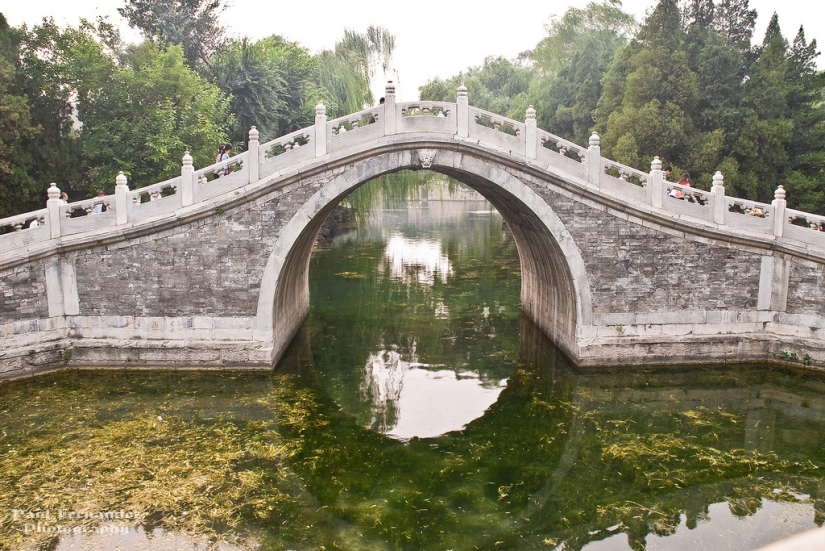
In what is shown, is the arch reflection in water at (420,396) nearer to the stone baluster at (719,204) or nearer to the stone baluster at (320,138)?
the stone baluster at (320,138)

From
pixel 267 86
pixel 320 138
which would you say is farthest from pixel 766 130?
pixel 267 86

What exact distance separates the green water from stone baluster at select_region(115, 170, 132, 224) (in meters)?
2.61

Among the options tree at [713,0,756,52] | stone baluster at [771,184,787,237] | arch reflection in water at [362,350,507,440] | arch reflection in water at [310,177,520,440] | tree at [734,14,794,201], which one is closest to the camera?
arch reflection in water at [362,350,507,440]

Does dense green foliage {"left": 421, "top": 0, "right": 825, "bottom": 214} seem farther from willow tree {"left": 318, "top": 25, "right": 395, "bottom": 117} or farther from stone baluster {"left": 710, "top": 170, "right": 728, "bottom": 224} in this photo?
willow tree {"left": 318, "top": 25, "right": 395, "bottom": 117}

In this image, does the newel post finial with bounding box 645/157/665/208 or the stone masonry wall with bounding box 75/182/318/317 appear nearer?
the stone masonry wall with bounding box 75/182/318/317

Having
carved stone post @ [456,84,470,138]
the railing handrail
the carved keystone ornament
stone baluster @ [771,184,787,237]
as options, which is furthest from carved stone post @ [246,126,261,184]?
stone baluster @ [771,184,787,237]

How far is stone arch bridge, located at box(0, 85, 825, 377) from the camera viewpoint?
11.3m

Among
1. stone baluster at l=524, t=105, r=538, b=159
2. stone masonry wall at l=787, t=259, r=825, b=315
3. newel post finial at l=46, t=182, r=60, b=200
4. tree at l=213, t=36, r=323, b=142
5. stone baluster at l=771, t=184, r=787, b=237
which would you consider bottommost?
stone masonry wall at l=787, t=259, r=825, b=315

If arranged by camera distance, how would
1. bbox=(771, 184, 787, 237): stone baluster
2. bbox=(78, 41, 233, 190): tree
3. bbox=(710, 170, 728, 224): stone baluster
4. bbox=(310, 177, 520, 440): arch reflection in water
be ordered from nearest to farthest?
bbox=(310, 177, 520, 440): arch reflection in water < bbox=(771, 184, 787, 237): stone baluster < bbox=(710, 170, 728, 224): stone baluster < bbox=(78, 41, 233, 190): tree

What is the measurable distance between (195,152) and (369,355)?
26.1 feet

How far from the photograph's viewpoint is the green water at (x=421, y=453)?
6.98m

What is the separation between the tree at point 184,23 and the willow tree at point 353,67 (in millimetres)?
4345

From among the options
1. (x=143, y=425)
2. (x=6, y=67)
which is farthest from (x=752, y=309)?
(x=6, y=67)

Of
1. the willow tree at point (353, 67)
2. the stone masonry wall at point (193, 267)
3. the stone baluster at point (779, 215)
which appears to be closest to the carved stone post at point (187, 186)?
the stone masonry wall at point (193, 267)
